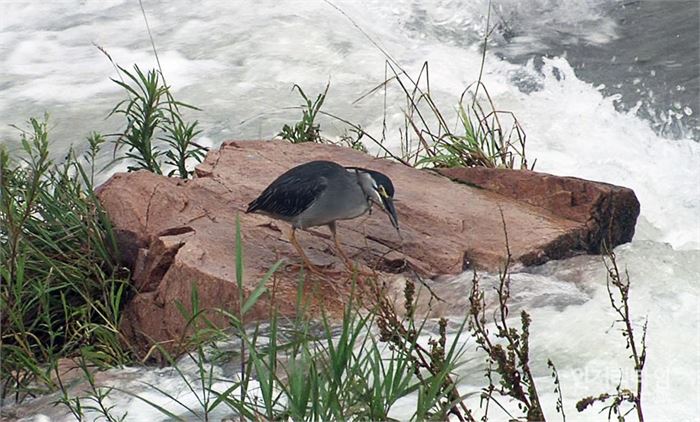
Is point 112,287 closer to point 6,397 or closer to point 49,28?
point 6,397

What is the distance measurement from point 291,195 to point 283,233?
1.61ft

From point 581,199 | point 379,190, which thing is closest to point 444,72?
point 581,199

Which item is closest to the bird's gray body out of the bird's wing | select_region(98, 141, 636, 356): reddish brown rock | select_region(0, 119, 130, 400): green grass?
the bird's wing

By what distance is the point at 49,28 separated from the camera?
9734 millimetres

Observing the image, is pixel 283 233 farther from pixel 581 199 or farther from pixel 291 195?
pixel 581 199

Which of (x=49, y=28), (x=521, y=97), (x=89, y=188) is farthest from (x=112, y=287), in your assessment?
(x=49, y=28)

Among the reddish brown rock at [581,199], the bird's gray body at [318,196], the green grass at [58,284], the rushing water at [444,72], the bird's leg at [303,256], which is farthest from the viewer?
the rushing water at [444,72]

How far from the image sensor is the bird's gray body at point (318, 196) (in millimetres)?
4539

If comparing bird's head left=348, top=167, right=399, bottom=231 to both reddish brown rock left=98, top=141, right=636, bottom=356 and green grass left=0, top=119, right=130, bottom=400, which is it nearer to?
reddish brown rock left=98, top=141, right=636, bottom=356

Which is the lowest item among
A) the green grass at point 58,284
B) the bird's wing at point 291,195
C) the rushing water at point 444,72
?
the rushing water at point 444,72

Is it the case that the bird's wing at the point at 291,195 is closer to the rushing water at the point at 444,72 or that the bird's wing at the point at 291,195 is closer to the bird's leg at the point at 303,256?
the bird's leg at the point at 303,256

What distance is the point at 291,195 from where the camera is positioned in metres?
4.57

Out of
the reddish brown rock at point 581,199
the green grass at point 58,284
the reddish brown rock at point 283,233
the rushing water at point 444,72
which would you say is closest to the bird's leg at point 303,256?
the reddish brown rock at point 283,233

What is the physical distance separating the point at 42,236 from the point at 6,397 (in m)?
0.88
